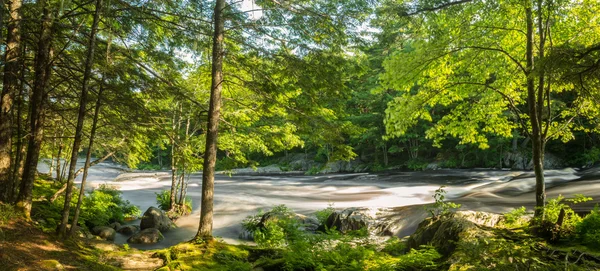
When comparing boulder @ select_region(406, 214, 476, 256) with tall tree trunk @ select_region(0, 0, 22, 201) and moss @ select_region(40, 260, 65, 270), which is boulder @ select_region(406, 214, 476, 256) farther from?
tall tree trunk @ select_region(0, 0, 22, 201)

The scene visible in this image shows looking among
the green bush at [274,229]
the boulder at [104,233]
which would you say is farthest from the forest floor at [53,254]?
the green bush at [274,229]

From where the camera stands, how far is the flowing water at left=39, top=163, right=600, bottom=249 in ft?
37.8

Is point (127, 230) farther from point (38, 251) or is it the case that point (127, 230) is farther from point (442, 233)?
point (442, 233)

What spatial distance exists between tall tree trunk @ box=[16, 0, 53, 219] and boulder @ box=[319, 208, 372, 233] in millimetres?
7280

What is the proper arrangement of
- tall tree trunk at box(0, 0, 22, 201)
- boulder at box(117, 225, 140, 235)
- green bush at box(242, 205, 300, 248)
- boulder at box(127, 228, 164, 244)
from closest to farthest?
tall tree trunk at box(0, 0, 22, 201)
green bush at box(242, 205, 300, 248)
boulder at box(127, 228, 164, 244)
boulder at box(117, 225, 140, 235)

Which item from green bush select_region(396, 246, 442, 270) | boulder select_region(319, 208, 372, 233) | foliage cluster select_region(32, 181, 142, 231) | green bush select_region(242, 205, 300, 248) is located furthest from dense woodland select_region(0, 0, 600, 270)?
boulder select_region(319, 208, 372, 233)

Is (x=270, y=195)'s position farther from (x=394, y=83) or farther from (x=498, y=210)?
(x=394, y=83)

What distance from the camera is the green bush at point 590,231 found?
4133 mm

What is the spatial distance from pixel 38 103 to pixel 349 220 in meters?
8.40

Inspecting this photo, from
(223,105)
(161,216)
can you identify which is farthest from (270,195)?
(223,105)

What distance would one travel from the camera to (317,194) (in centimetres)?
1973

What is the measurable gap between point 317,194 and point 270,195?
2.78 metres

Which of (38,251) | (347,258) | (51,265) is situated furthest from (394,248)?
(38,251)

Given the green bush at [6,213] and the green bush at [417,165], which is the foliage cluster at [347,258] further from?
the green bush at [417,165]
